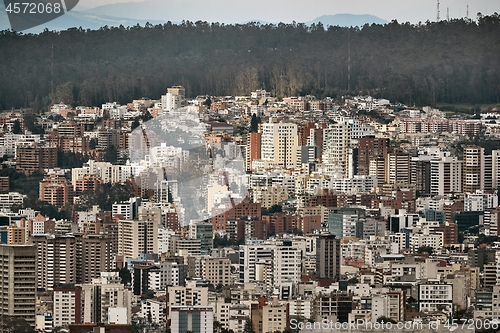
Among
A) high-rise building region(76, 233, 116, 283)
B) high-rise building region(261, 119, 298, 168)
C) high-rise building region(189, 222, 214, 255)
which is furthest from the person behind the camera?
high-rise building region(261, 119, 298, 168)

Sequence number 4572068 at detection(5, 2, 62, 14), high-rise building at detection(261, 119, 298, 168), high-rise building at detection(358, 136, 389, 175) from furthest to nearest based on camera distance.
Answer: high-rise building at detection(261, 119, 298, 168)
high-rise building at detection(358, 136, 389, 175)
number 4572068 at detection(5, 2, 62, 14)

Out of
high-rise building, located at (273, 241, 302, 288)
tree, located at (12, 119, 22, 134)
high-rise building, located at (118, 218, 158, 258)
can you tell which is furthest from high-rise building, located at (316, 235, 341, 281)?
tree, located at (12, 119, 22, 134)

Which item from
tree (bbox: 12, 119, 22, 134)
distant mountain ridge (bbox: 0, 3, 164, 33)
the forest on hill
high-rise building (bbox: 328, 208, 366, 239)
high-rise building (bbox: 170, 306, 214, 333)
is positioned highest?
distant mountain ridge (bbox: 0, 3, 164, 33)

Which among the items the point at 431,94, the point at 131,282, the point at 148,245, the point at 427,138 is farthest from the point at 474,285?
the point at 431,94

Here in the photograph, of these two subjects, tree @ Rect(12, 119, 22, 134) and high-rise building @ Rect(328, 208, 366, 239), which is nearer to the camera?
high-rise building @ Rect(328, 208, 366, 239)

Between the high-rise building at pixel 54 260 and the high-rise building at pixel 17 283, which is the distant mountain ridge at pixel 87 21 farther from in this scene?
the high-rise building at pixel 17 283

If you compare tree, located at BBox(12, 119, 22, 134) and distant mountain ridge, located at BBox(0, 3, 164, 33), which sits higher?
distant mountain ridge, located at BBox(0, 3, 164, 33)

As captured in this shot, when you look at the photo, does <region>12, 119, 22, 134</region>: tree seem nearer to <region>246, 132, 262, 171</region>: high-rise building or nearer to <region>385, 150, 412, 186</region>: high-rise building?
<region>246, 132, 262, 171</region>: high-rise building
